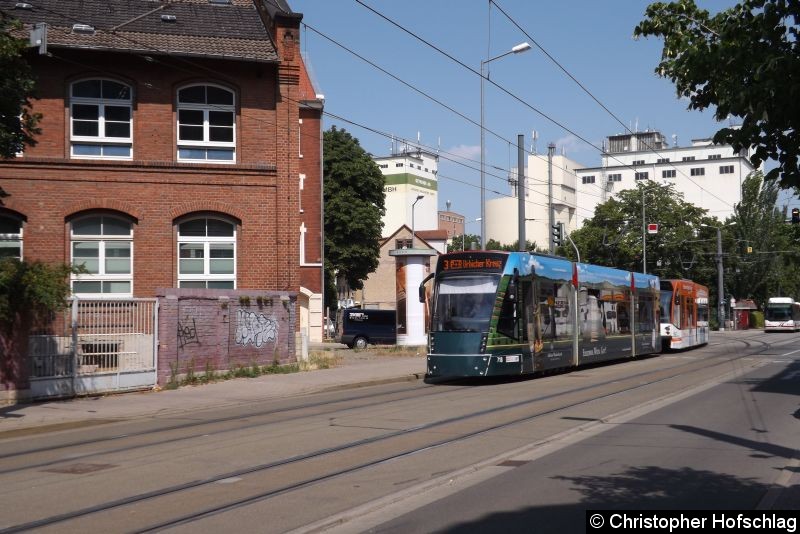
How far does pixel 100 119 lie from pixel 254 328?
7685mm

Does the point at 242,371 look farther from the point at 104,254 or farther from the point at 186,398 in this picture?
the point at 104,254

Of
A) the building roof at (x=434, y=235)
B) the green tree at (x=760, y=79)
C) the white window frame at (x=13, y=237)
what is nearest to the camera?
the green tree at (x=760, y=79)

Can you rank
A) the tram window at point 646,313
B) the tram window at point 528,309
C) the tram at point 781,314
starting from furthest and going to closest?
the tram at point 781,314 < the tram window at point 646,313 < the tram window at point 528,309

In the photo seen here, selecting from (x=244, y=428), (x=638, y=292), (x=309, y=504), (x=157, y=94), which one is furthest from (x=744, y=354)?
(x=309, y=504)

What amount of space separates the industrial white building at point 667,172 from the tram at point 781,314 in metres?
36.9

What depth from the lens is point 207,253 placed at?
86.5 feet

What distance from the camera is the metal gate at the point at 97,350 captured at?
18109 millimetres

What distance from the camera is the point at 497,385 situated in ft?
72.2

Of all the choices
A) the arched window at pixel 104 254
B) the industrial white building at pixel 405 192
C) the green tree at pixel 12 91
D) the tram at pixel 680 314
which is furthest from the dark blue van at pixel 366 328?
the industrial white building at pixel 405 192

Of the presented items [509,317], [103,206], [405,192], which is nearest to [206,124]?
[103,206]

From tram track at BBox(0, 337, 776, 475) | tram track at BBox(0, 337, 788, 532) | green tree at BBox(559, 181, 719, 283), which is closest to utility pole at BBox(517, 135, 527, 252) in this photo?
tram track at BBox(0, 337, 776, 475)

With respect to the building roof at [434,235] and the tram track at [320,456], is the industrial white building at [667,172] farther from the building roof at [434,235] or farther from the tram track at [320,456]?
the tram track at [320,456]

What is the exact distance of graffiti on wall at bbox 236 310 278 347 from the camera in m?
23.9

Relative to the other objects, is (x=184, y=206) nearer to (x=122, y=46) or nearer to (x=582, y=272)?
(x=122, y=46)
